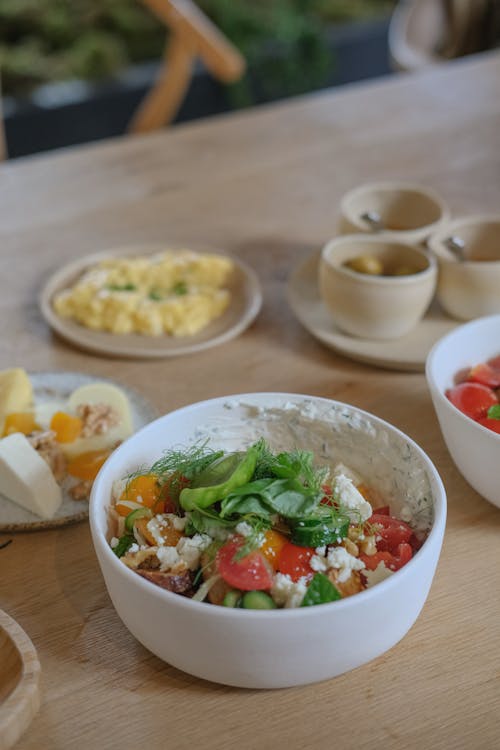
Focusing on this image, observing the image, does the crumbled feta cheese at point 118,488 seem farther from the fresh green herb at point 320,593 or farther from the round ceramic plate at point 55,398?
the fresh green herb at point 320,593

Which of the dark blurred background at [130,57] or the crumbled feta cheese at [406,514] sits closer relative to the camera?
the crumbled feta cheese at [406,514]

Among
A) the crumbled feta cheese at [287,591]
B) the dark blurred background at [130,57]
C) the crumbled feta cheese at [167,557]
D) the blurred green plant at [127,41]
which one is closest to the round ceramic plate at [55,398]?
the crumbled feta cheese at [167,557]

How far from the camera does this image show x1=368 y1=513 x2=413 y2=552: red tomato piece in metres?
0.99

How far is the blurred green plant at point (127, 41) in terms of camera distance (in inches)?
154

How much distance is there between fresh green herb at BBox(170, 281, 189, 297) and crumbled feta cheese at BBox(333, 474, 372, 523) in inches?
25.1

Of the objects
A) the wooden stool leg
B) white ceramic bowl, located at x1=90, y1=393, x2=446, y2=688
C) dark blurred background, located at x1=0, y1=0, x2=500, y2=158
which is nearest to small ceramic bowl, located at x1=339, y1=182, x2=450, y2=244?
white ceramic bowl, located at x1=90, y1=393, x2=446, y2=688

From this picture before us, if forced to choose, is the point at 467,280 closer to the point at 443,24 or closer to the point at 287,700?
the point at 287,700

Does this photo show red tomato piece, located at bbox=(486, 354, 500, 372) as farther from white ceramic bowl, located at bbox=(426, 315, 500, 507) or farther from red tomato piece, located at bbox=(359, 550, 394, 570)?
red tomato piece, located at bbox=(359, 550, 394, 570)

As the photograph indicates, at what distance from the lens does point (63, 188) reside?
1978 millimetres

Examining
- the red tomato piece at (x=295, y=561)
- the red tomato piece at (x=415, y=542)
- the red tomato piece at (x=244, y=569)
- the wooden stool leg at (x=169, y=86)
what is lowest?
the wooden stool leg at (x=169, y=86)

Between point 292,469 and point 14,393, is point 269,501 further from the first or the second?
point 14,393

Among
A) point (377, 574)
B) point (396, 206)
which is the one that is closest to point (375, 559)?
point (377, 574)

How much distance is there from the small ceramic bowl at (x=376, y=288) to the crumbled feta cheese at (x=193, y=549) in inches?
22.7

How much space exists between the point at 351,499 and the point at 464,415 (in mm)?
197
